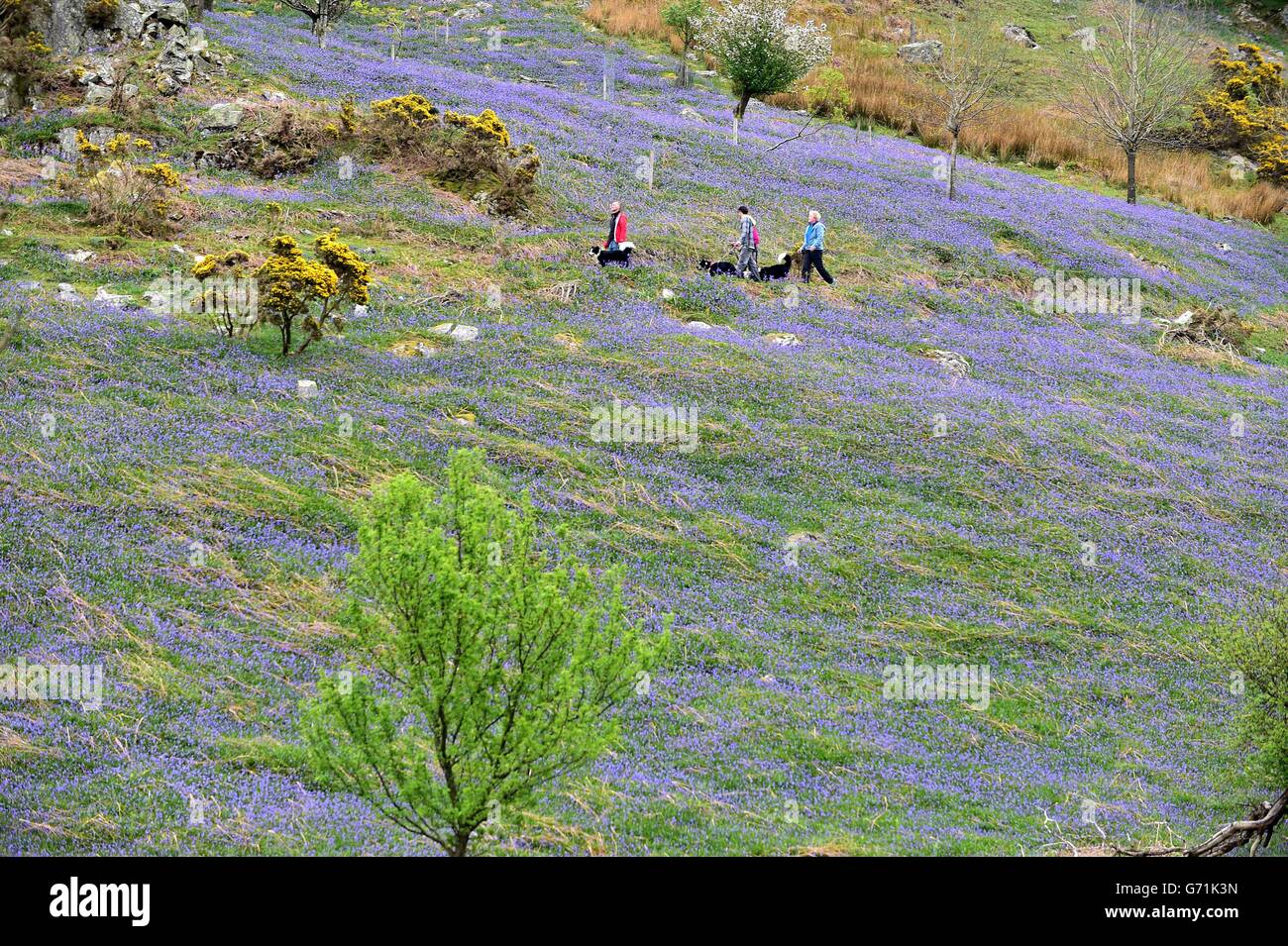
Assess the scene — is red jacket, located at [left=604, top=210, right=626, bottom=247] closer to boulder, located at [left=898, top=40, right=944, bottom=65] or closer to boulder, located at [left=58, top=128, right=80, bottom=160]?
boulder, located at [left=58, top=128, right=80, bottom=160]

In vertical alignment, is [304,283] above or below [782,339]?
above

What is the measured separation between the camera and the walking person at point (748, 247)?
27.6 metres

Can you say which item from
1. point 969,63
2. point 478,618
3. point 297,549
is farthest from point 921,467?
point 969,63

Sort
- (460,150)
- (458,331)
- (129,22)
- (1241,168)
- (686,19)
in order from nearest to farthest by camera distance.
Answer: (458,331), (460,150), (129,22), (686,19), (1241,168)

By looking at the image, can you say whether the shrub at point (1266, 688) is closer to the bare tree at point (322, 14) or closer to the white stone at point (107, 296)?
the white stone at point (107, 296)

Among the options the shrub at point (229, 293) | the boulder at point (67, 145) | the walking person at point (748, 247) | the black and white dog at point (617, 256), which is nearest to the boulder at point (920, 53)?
the walking person at point (748, 247)

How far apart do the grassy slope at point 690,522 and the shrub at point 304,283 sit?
73 cm

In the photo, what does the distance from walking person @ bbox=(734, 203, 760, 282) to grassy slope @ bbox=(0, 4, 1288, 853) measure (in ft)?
4.40

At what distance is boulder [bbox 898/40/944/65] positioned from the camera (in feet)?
198

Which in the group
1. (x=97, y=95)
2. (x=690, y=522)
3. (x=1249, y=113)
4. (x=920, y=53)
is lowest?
(x=690, y=522)

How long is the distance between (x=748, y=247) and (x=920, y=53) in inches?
1552

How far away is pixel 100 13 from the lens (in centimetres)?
3459

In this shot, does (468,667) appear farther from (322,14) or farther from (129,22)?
(322,14)

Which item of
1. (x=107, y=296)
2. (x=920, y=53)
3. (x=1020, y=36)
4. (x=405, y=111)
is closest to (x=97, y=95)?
(x=405, y=111)
